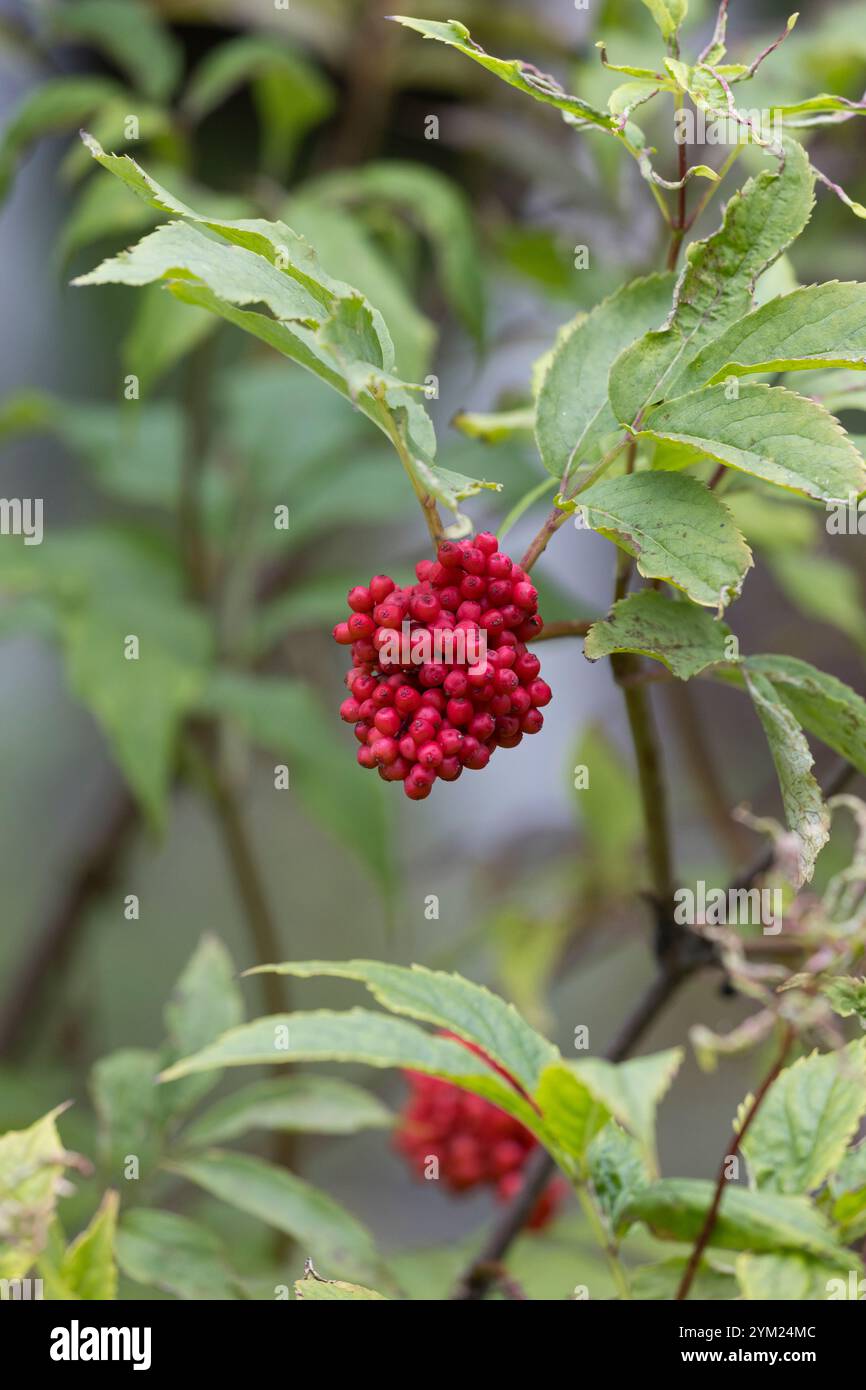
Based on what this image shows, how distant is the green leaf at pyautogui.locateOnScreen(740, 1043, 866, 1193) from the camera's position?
0.48 m

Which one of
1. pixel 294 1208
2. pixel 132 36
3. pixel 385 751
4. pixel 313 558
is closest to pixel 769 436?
pixel 385 751

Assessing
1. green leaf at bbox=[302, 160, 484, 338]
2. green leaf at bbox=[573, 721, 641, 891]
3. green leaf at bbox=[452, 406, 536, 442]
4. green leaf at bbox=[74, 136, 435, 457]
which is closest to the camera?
green leaf at bbox=[74, 136, 435, 457]

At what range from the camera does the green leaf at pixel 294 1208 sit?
60 cm

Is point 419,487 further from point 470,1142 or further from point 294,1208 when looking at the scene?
point 470,1142

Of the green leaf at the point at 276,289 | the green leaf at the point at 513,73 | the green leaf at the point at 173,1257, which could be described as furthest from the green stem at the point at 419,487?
the green leaf at the point at 173,1257

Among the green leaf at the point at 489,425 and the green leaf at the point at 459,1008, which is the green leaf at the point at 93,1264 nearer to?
the green leaf at the point at 459,1008

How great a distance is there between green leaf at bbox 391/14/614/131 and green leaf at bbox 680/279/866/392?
0.07 meters

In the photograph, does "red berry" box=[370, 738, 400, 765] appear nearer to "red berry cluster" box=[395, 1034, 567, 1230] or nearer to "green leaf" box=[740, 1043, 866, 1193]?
"green leaf" box=[740, 1043, 866, 1193]

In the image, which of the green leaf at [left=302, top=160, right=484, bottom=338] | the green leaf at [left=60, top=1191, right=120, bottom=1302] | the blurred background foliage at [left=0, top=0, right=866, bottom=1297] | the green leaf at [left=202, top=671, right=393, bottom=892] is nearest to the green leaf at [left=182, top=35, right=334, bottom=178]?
the blurred background foliage at [left=0, top=0, right=866, bottom=1297]

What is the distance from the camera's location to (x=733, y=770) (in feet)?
5.22

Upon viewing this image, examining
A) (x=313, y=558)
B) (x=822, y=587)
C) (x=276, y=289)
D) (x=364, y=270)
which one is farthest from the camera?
(x=313, y=558)

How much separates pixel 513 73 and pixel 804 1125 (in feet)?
1.21

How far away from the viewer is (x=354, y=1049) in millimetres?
461

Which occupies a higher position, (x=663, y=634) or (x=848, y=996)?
(x=663, y=634)
